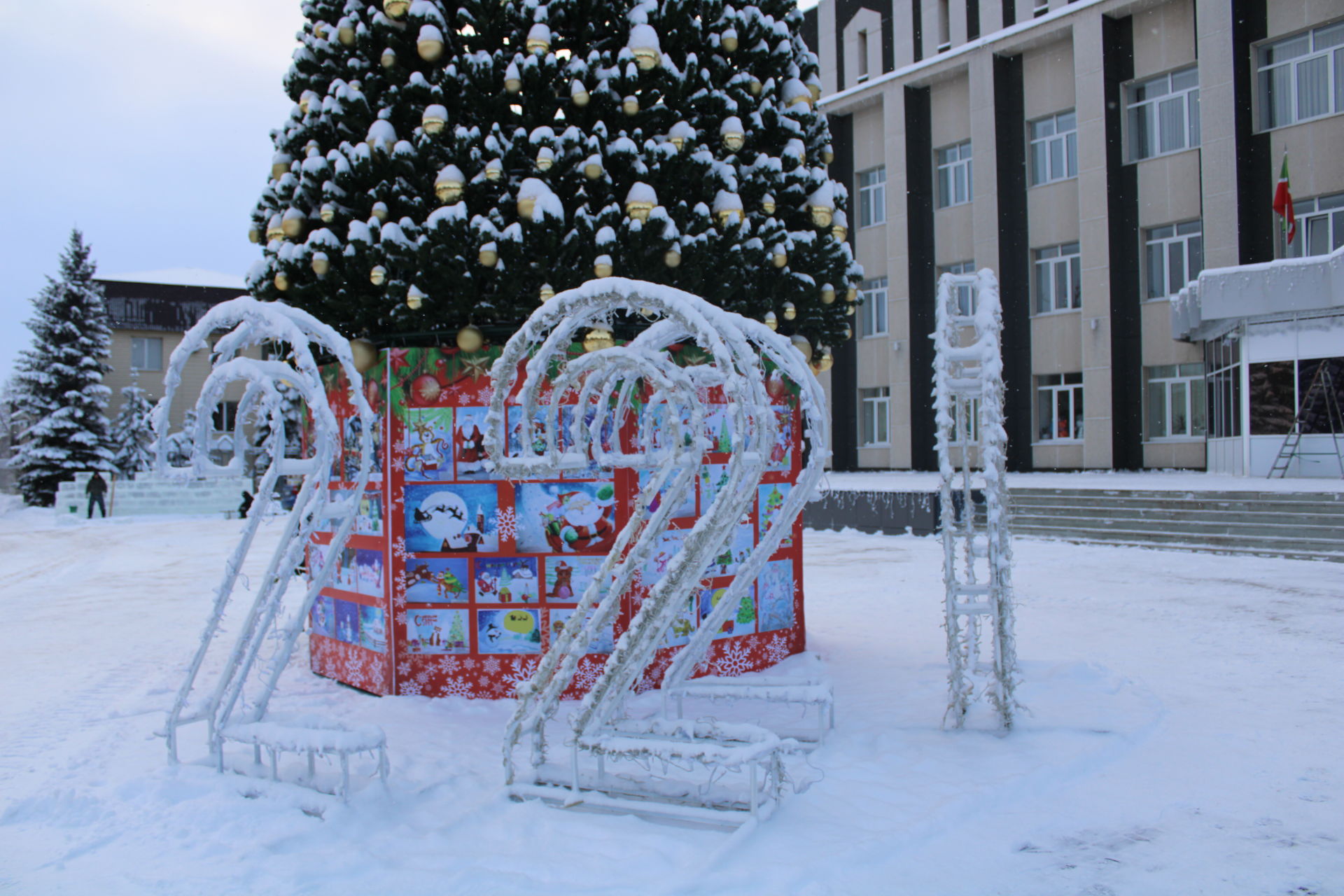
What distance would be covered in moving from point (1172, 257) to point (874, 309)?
Result: 8642 mm

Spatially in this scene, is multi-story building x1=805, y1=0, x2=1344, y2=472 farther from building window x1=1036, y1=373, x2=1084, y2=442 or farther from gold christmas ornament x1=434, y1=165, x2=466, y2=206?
gold christmas ornament x1=434, y1=165, x2=466, y2=206

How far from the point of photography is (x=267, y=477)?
4859 mm

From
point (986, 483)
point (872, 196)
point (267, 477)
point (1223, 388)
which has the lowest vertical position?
point (986, 483)

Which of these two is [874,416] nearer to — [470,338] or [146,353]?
[470,338]

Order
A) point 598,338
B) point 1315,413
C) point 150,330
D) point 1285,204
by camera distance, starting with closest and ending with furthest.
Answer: point 598,338 < point 1315,413 < point 1285,204 < point 150,330

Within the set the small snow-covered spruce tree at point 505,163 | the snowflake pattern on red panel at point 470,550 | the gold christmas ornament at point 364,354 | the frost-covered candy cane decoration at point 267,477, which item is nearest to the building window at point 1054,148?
the small snow-covered spruce tree at point 505,163

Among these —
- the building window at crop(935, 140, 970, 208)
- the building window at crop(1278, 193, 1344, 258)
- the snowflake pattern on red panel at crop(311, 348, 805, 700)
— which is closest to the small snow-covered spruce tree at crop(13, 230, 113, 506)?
the building window at crop(935, 140, 970, 208)

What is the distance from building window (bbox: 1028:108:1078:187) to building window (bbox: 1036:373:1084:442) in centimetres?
539

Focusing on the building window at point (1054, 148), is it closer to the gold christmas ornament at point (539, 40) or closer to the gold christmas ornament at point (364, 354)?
the gold christmas ornament at point (539, 40)

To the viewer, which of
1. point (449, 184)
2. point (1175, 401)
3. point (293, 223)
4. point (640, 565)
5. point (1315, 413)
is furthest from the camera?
point (1175, 401)

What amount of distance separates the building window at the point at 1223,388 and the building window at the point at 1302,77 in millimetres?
5592

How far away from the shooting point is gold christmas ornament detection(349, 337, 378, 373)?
6.61m

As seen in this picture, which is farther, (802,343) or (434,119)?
(802,343)

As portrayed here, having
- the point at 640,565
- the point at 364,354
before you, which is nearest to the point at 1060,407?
the point at 364,354
